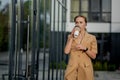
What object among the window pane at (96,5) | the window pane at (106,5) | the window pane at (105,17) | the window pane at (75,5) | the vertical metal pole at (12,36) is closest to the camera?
the vertical metal pole at (12,36)

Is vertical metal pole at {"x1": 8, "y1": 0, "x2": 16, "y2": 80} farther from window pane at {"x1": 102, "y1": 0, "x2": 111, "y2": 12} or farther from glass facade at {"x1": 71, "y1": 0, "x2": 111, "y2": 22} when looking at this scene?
window pane at {"x1": 102, "y1": 0, "x2": 111, "y2": 12}

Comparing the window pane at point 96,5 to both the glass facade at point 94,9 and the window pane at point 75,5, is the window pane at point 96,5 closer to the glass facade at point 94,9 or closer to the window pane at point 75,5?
the glass facade at point 94,9

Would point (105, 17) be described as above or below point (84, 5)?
below

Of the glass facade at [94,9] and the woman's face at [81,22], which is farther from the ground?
the glass facade at [94,9]

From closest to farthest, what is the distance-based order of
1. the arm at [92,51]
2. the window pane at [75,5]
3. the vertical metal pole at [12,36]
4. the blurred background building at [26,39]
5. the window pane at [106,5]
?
the arm at [92,51]
the blurred background building at [26,39]
the vertical metal pole at [12,36]
the window pane at [106,5]
the window pane at [75,5]

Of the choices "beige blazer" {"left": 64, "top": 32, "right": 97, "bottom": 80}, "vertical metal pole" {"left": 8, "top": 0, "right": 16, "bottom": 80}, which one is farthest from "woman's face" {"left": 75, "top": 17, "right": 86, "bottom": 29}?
"vertical metal pole" {"left": 8, "top": 0, "right": 16, "bottom": 80}

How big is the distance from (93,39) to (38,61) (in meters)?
3.35

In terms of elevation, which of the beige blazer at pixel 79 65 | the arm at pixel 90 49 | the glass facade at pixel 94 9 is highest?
the glass facade at pixel 94 9

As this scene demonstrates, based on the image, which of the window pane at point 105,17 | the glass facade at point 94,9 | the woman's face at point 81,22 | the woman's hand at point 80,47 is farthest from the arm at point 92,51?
the window pane at point 105,17

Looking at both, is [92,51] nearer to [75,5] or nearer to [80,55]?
[80,55]

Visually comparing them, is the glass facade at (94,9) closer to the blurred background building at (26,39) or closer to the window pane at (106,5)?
the window pane at (106,5)

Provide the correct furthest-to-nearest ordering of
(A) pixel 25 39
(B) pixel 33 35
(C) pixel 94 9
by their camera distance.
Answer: (C) pixel 94 9
(B) pixel 33 35
(A) pixel 25 39

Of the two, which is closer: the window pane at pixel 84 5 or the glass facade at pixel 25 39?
the glass facade at pixel 25 39

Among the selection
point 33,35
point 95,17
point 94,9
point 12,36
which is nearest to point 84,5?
point 94,9
